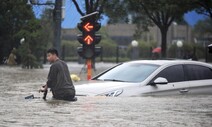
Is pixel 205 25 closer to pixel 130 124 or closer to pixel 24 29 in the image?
pixel 24 29

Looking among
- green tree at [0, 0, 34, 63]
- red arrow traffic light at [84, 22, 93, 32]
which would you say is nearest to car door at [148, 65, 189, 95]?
red arrow traffic light at [84, 22, 93, 32]

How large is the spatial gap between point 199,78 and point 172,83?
97cm

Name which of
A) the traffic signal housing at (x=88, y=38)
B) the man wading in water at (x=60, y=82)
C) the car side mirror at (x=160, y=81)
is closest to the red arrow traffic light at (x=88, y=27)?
→ the traffic signal housing at (x=88, y=38)

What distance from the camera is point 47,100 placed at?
1223 cm

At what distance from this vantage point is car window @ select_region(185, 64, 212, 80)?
47.4ft

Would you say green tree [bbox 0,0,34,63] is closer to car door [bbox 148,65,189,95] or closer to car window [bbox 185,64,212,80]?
car window [bbox 185,64,212,80]

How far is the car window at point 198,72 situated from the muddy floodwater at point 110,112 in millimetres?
1432

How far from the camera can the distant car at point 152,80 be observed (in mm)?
13273

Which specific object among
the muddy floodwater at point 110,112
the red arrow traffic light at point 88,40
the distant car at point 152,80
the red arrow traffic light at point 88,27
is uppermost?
the red arrow traffic light at point 88,27

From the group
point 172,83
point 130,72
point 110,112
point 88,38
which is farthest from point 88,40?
point 110,112

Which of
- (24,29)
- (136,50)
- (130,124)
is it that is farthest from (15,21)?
(130,124)

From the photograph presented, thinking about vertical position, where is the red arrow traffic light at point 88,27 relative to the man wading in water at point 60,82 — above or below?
above

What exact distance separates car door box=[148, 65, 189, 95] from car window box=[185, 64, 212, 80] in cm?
21

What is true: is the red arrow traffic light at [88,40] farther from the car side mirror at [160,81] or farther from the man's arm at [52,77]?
the man's arm at [52,77]
